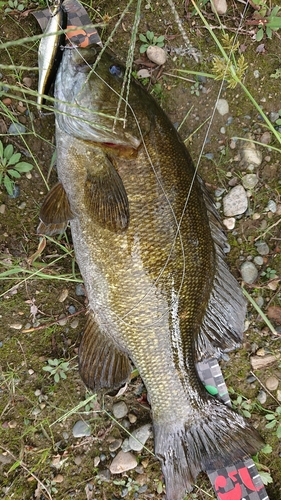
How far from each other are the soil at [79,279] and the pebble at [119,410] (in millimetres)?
34

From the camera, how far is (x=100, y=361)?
2.23m

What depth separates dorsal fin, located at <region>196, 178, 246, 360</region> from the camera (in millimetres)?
2211

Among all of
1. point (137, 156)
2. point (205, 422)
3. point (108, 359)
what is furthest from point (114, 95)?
point (205, 422)

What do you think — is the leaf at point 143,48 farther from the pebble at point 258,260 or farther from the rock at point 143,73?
the pebble at point 258,260

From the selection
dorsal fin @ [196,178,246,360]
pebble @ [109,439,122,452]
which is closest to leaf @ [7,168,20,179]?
dorsal fin @ [196,178,246,360]

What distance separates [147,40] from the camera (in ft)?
7.89

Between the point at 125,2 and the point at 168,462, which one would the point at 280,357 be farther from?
the point at 125,2

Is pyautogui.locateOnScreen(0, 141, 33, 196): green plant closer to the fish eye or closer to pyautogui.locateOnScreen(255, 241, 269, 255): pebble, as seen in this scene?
the fish eye

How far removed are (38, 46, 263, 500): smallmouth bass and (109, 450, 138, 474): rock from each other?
331mm

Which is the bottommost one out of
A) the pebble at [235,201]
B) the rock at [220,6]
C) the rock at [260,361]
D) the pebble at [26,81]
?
the rock at [260,361]

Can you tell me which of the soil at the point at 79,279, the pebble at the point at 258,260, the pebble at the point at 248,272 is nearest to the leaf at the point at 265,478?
the soil at the point at 79,279

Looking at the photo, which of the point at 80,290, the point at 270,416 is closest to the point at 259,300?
the point at 270,416

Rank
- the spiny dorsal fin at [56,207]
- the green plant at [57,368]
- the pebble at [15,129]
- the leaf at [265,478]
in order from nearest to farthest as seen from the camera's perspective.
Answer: the spiny dorsal fin at [56,207] → the pebble at [15,129] → the green plant at [57,368] → the leaf at [265,478]

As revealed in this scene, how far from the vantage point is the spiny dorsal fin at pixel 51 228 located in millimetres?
2214
